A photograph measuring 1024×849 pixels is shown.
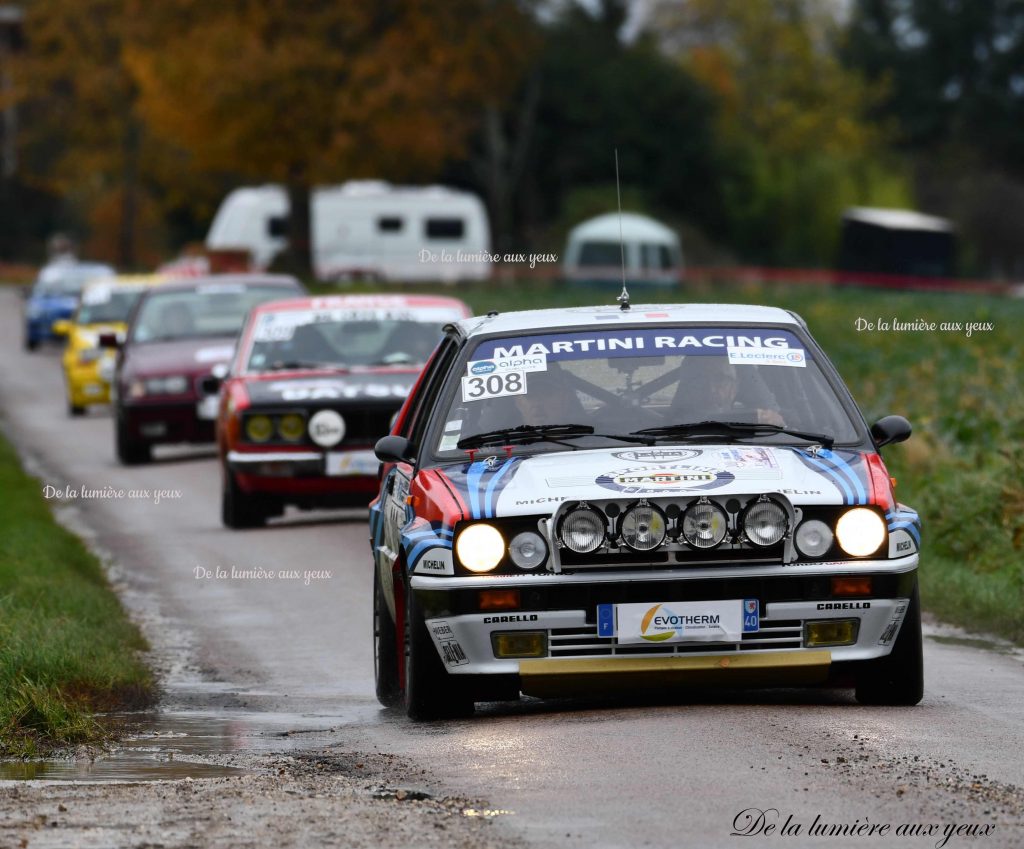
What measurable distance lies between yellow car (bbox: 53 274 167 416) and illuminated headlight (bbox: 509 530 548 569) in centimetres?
2087

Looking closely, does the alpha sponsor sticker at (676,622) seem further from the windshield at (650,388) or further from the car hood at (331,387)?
the car hood at (331,387)

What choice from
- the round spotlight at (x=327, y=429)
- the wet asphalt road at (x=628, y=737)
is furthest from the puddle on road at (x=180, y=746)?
the round spotlight at (x=327, y=429)

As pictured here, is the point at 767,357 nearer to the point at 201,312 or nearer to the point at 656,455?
the point at 656,455

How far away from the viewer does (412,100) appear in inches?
2143

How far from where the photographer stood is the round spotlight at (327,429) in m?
16.7

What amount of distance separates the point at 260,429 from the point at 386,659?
744 centimetres

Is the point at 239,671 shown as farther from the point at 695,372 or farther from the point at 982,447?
the point at 982,447

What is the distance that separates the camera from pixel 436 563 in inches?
327

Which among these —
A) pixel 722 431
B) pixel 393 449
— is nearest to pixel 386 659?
pixel 393 449

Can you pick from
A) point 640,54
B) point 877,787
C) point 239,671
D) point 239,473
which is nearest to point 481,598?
point 877,787

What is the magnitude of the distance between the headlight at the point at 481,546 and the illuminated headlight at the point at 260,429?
8675mm

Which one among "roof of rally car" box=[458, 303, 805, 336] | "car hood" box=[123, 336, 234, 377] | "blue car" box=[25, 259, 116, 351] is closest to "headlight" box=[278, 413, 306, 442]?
"car hood" box=[123, 336, 234, 377]

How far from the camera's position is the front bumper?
321 inches

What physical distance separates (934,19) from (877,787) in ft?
313
